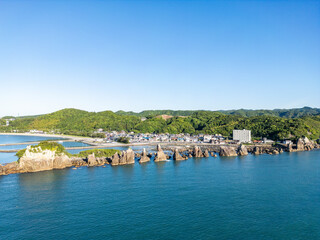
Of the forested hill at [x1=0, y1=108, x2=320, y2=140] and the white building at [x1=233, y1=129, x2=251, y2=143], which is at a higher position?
the forested hill at [x1=0, y1=108, x2=320, y2=140]

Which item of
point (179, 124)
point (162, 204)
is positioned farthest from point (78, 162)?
point (179, 124)

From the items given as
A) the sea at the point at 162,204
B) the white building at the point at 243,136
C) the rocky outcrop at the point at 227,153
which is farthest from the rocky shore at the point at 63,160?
the white building at the point at 243,136

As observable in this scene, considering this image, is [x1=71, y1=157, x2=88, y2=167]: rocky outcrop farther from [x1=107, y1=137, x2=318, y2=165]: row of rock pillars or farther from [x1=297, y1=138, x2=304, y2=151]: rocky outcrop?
[x1=297, y1=138, x2=304, y2=151]: rocky outcrop

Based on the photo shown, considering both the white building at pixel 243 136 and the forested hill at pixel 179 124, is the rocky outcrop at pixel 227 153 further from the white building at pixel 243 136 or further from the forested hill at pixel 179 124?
the forested hill at pixel 179 124

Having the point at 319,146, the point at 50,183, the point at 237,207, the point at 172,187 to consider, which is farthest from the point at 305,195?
the point at 319,146

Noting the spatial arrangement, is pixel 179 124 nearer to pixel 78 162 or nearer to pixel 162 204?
pixel 78 162

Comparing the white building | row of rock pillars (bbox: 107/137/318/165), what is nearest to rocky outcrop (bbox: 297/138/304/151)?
row of rock pillars (bbox: 107/137/318/165)
